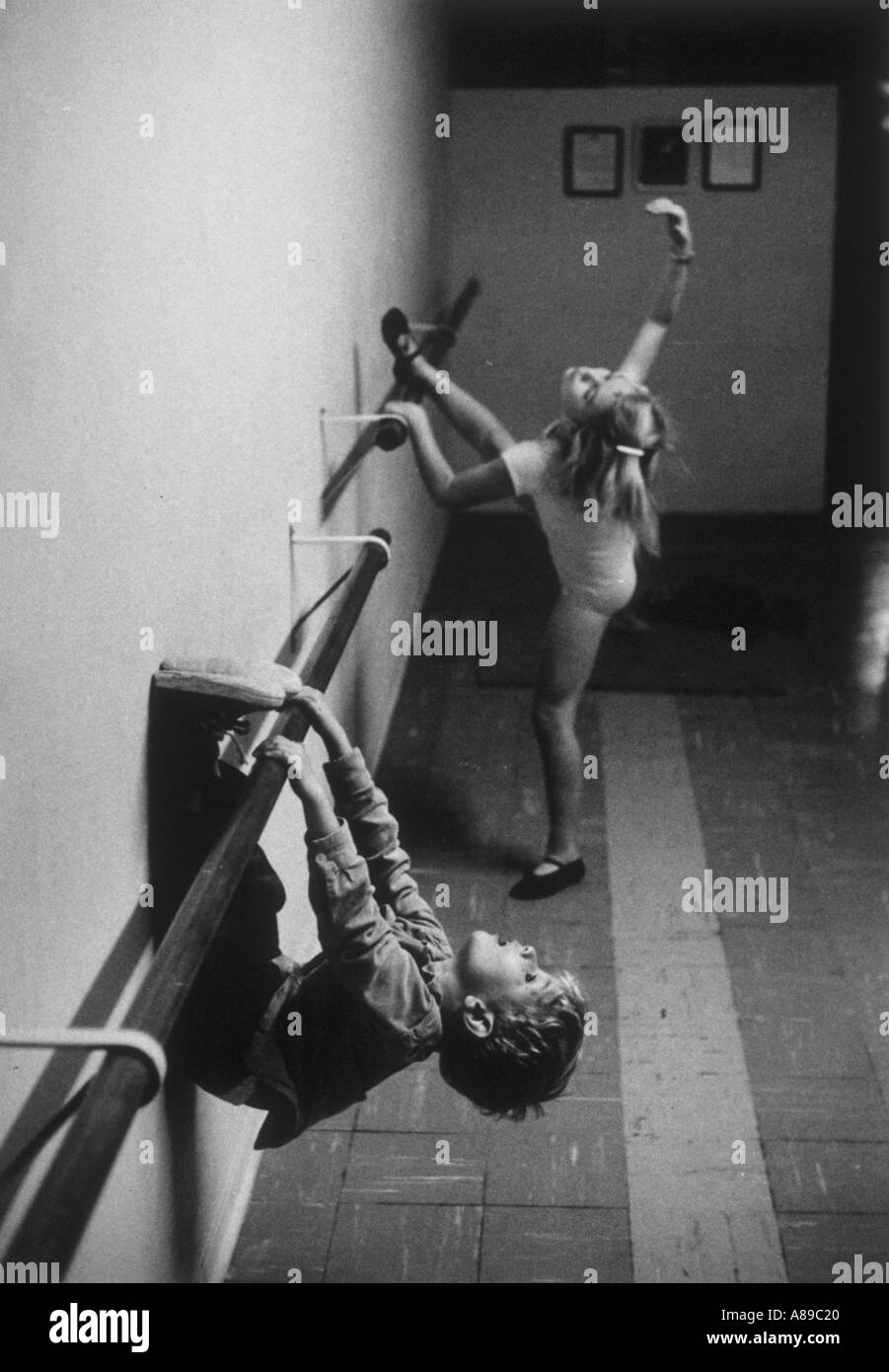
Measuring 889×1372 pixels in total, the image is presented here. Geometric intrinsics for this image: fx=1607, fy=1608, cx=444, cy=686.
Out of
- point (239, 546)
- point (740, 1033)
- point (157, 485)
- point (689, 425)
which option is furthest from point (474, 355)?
point (157, 485)

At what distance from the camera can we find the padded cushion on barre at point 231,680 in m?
1.32

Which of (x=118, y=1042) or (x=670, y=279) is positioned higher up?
(x=670, y=279)

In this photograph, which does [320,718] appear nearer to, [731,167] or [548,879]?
[548,879]

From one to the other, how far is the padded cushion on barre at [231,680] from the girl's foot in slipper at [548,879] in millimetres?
1350

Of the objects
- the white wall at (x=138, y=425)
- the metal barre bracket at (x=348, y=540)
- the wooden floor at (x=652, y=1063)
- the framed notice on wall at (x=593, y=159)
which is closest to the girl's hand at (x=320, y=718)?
the white wall at (x=138, y=425)

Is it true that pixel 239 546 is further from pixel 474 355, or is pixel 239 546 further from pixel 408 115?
pixel 474 355

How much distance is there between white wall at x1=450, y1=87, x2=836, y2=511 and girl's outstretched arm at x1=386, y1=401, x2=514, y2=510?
236 centimetres

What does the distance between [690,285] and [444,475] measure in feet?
10.7

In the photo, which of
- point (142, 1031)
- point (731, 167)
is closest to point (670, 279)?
point (142, 1031)

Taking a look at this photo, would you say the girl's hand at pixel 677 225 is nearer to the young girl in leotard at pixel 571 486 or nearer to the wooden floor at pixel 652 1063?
the young girl in leotard at pixel 571 486

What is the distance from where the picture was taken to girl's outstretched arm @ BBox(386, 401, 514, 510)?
2168 mm

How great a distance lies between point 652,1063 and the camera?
2.17 meters

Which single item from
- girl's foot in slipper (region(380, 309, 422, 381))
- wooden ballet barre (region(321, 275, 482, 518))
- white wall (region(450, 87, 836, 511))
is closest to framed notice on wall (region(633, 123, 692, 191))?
white wall (region(450, 87, 836, 511))
